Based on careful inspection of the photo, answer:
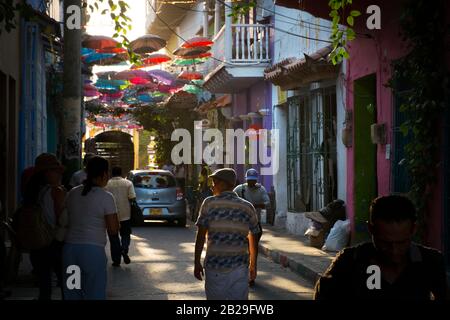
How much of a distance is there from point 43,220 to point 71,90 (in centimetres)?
606

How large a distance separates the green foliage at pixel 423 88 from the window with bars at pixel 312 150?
593cm

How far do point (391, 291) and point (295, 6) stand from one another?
36.6 feet

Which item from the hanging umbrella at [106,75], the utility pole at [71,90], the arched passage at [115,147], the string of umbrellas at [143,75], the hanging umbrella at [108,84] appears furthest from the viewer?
the arched passage at [115,147]

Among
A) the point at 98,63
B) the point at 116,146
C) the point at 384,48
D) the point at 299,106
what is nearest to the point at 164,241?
the point at 299,106

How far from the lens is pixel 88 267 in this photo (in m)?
7.05

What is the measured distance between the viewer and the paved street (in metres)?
11.0

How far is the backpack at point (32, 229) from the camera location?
345 inches

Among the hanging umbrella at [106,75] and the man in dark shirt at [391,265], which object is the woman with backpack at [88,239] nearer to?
the man in dark shirt at [391,265]

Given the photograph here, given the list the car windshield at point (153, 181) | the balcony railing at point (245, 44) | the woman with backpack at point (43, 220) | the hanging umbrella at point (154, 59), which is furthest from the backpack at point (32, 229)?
the hanging umbrella at point (154, 59)

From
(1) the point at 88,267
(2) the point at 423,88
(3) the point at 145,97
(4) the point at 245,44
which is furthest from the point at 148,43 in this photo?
(1) the point at 88,267

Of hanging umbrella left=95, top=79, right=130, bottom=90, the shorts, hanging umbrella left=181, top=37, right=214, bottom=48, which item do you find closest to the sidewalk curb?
the shorts

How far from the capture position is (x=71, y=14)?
14445 mm

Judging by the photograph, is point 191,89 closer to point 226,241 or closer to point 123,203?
point 123,203
